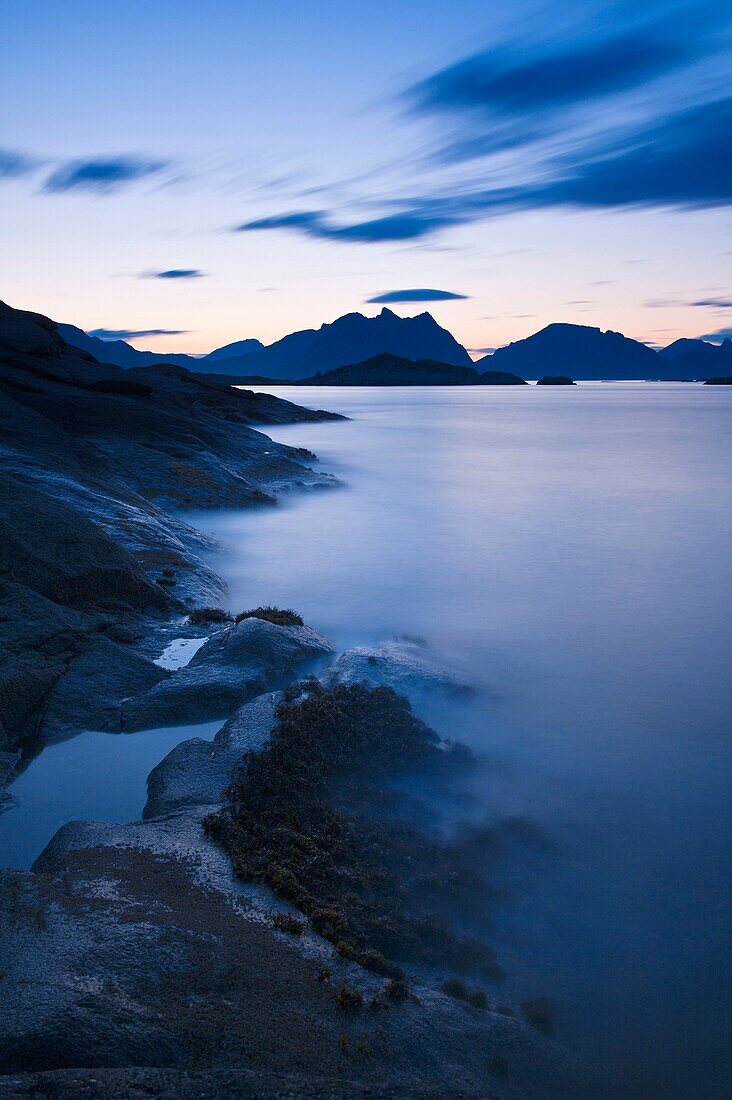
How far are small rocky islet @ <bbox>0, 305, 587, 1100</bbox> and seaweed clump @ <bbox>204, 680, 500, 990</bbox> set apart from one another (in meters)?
0.02

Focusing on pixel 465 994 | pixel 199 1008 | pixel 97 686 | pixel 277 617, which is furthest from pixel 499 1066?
pixel 277 617

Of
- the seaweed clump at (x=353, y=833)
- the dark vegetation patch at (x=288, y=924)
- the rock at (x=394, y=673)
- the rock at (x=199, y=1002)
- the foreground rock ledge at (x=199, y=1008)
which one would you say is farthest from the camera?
the rock at (x=394, y=673)

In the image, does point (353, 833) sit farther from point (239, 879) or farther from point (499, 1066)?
point (499, 1066)

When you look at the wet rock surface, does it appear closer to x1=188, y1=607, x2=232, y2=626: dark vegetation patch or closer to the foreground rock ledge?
x1=188, y1=607, x2=232, y2=626: dark vegetation patch

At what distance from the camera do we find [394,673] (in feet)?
31.3

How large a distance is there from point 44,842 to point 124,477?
619 inches

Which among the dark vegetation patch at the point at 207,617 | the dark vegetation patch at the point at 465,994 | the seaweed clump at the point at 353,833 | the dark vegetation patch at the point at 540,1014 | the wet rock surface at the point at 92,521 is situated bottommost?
the dark vegetation patch at the point at 540,1014

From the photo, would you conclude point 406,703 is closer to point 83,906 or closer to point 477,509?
point 83,906

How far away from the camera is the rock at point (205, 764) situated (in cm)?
673

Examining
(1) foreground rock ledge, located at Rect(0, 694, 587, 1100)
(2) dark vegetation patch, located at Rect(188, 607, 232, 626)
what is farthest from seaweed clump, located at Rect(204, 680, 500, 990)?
(2) dark vegetation patch, located at Rect(188, 607, 232, 626)

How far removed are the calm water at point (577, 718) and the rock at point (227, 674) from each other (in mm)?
431

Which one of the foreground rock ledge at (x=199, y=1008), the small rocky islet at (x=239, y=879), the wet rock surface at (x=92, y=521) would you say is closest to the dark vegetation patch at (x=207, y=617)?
the small rocky islet at (x=239, y=879)

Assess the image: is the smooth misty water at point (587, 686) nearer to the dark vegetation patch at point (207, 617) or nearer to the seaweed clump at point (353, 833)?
the seaweed clump at point (353, 833)

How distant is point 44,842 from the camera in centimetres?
637
